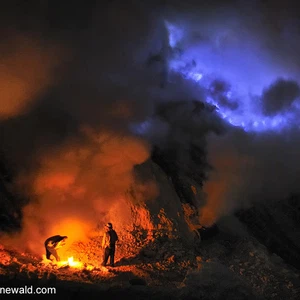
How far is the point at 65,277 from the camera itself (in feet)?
19.2

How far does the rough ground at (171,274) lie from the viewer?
5461 millimetres

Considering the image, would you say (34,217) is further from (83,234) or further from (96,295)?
(96,295)

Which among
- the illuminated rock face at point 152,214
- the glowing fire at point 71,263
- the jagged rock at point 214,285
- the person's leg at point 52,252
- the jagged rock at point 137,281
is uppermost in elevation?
the illuminated rock face at point 152,214

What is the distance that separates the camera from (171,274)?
6762 millimetres

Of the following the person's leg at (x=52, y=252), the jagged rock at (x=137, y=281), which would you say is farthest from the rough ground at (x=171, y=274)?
the person's leg at (x=52, y=252)

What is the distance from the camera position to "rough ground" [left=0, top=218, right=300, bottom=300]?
5.46m

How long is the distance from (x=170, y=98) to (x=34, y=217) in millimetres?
7682

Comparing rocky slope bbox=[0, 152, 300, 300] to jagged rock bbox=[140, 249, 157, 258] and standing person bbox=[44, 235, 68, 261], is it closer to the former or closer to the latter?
jagged rock bbox=[140, 249, 157, 258]

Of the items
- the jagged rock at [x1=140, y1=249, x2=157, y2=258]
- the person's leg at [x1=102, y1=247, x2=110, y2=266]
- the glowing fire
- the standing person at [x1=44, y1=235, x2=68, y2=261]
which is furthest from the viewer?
the jagged rock at [x1=140, y1=249, x2=157, y2=258]

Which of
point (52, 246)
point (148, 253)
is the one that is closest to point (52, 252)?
point (52, 246)

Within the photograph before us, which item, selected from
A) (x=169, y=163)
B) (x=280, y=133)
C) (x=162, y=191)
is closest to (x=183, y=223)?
(x=162, y=191)

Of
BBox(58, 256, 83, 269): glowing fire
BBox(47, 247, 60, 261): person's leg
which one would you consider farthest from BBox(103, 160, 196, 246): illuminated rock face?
BBox(47, 247, 60, 261): person's leg

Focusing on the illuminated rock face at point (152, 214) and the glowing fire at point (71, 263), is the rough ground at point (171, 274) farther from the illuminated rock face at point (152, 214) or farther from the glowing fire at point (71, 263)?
the illuminated rock face at point (152, 214)

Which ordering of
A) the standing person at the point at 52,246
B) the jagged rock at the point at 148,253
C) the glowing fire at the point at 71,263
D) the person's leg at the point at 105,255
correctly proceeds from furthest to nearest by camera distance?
the jagged rock at the point at 148,253
the standing person at the point at 52,246
the person's leg at the point at 105,255
the glowing fire at the point at 71,263
